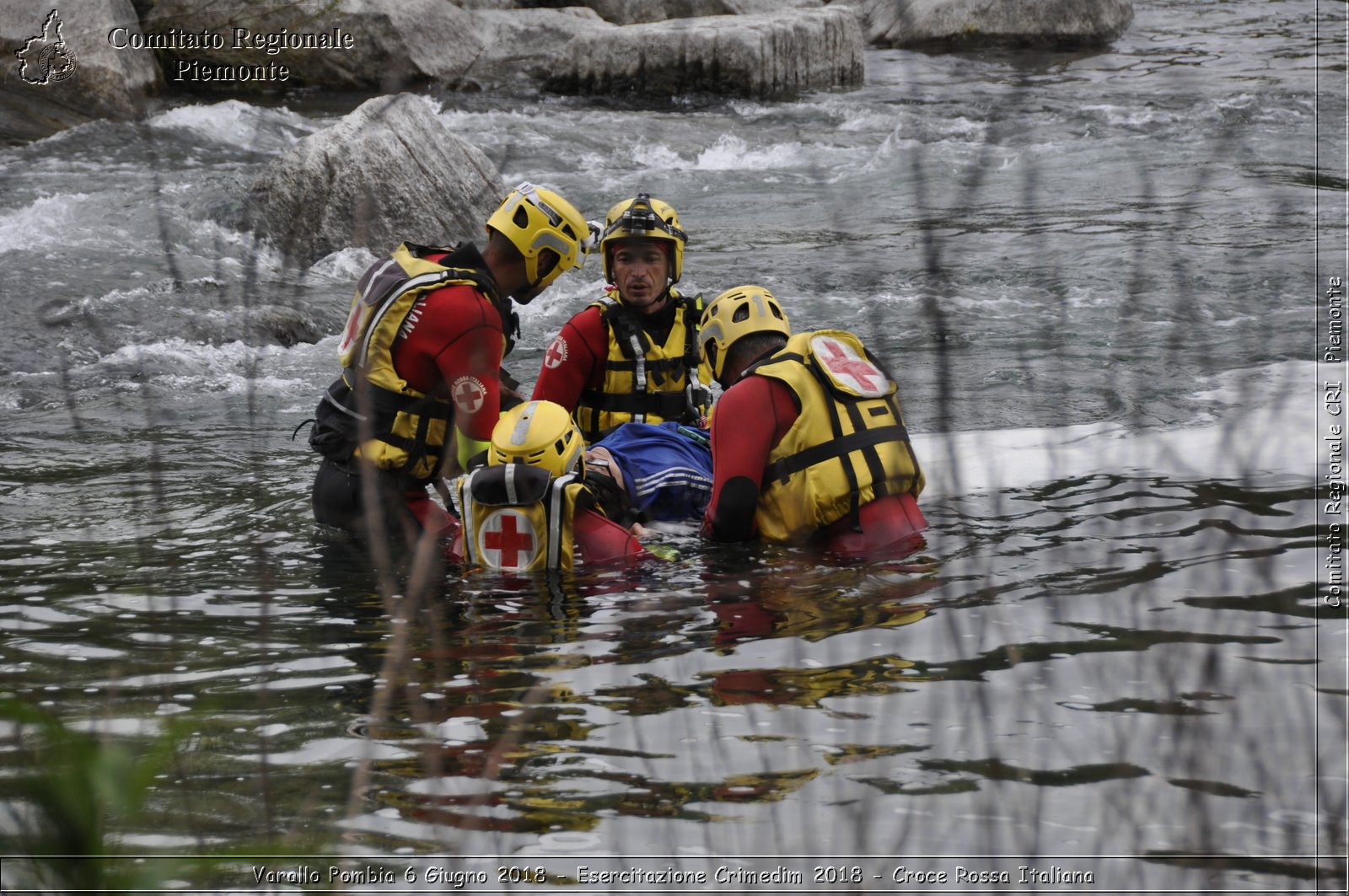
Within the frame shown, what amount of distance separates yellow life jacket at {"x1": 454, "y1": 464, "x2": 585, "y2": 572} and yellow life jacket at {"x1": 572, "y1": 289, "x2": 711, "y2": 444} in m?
1.37

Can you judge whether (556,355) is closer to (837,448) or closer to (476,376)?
(476,376)

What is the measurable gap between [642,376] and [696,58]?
12.6 m

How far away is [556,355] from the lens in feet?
19.9

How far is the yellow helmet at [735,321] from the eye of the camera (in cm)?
517

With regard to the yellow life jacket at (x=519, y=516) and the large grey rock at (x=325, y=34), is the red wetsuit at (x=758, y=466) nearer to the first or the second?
the yellow life jacket at (x=519, y=516)

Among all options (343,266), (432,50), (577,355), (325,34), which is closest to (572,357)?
(577,355)

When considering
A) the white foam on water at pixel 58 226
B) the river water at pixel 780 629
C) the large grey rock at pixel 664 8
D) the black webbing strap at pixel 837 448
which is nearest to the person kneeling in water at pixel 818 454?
the black webbing strap at pixel 837 448

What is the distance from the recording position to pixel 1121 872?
237cm

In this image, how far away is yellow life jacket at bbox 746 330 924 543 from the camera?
4.65m

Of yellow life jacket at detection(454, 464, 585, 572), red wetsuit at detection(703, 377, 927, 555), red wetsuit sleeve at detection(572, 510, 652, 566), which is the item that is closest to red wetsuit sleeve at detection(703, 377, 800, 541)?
red wetsuit at detection(703, 377, 927, 555)

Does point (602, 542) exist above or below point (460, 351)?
below

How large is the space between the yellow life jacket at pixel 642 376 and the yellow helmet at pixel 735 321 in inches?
32.3

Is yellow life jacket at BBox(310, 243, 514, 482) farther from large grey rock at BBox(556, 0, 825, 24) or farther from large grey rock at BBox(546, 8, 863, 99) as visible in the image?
large grey rock at BBox(556, 0, 825, 24)

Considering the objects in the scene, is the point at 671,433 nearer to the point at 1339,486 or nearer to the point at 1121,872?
the point at 1339,486
